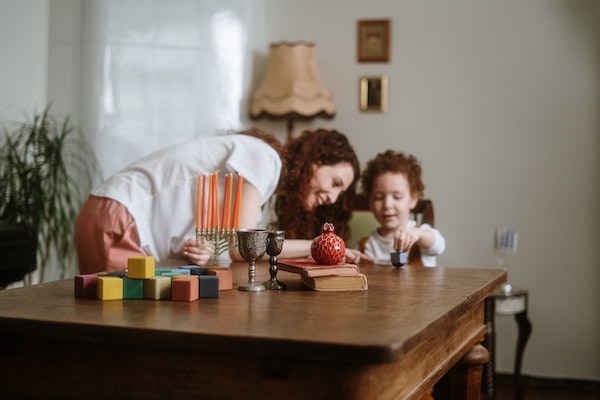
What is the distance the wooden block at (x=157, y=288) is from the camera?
4.90 feet

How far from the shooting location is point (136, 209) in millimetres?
2398

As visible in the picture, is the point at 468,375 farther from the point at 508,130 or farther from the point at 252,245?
the point at 508,130

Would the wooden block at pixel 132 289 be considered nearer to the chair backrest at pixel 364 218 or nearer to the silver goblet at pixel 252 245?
the silver goblet at pixel 252 245

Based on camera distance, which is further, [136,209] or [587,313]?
[587,313]

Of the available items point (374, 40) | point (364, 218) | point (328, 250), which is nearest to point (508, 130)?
point (374, 40)

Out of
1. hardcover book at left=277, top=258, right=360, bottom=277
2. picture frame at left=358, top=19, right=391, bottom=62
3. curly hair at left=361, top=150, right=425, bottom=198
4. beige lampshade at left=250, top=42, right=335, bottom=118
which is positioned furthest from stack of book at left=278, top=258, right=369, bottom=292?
picture frame at left=358, top=19, right=391, bottom=62

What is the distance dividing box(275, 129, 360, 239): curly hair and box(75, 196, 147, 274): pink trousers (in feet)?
1.86

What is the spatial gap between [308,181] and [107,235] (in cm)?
68

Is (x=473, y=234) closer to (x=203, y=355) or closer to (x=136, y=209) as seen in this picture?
(x=136, y=209)

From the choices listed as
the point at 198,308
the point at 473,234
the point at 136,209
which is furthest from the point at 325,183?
the point at 473,234

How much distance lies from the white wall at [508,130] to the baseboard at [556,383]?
45 mm

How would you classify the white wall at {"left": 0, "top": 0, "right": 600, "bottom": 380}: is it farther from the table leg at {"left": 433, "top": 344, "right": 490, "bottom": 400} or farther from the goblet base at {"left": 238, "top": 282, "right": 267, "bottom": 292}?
the goblet base at {"left": 238, "top": 282, "right": 267, "bottom": 292}

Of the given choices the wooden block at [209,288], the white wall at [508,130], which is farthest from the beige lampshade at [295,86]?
the wooden block at [209,288]

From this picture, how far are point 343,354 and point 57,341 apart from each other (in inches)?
20.4
